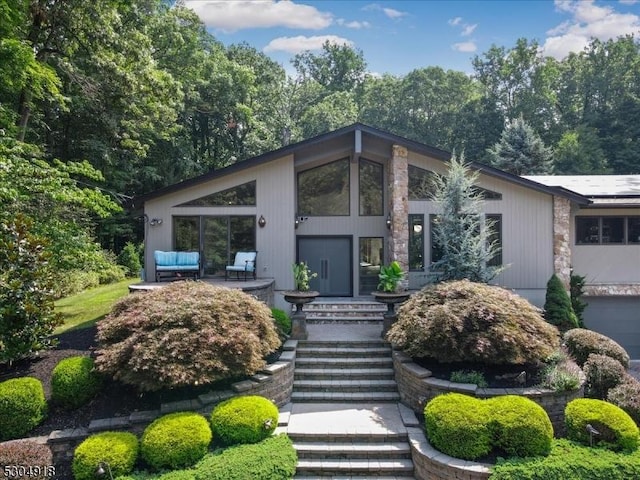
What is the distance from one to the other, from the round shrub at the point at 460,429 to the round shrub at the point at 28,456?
533cm

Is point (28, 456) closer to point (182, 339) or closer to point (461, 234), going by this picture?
point (182, 339)

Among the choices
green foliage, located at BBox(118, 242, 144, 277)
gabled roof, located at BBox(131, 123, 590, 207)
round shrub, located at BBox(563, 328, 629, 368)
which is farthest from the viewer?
green foliage, located at BBox(118, 242, 144, 277)

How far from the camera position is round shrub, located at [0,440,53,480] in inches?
210

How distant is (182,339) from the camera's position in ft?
21.2

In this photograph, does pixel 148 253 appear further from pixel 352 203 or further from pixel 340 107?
pixel 340 107

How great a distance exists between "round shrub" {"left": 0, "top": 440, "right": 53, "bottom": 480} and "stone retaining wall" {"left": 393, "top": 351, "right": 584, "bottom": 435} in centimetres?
561

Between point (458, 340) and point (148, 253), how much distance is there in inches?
348

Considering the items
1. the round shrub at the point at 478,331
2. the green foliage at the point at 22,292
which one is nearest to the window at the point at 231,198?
the green foliage at the point at 22,292

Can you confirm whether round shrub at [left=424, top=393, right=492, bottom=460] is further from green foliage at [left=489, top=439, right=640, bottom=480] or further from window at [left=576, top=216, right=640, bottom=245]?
window at [left=576, top=216, right=640, bottom=245]

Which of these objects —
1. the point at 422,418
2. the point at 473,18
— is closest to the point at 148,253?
the point at 422,418

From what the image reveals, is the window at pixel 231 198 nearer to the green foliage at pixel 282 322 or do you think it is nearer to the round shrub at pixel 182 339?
the green foliage at pixel 282 322

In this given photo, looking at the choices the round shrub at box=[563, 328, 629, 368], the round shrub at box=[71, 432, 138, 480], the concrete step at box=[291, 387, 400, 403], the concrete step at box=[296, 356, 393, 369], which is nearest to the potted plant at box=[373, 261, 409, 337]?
the concrete step at box=[296, 356, 393, 369]

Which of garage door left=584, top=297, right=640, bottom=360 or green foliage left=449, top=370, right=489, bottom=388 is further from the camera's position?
garage door left=584, top=297, right=640, bottom=360

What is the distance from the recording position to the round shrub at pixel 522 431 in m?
5.67
